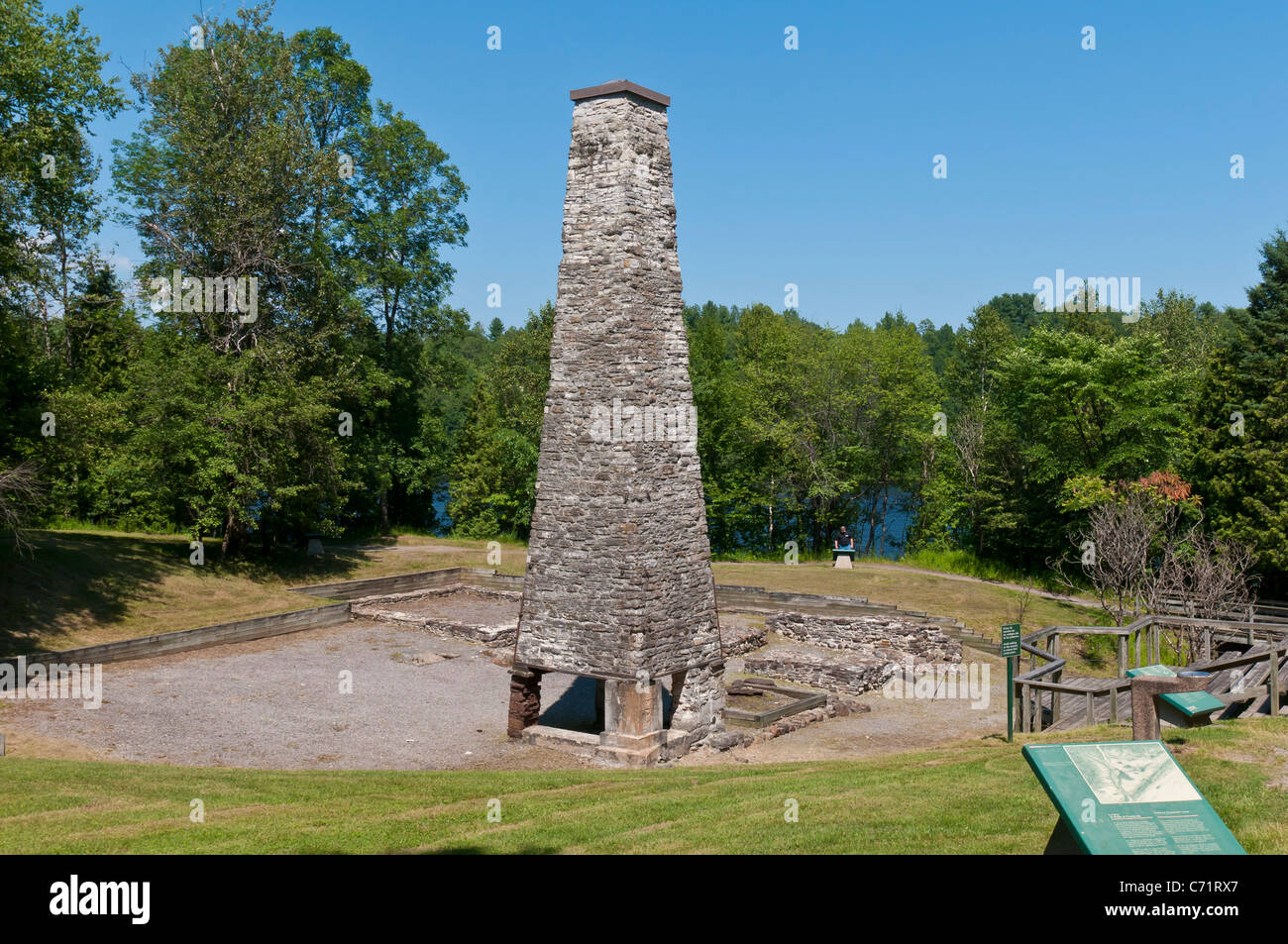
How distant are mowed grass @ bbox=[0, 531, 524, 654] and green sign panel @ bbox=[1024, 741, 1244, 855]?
23.7 m

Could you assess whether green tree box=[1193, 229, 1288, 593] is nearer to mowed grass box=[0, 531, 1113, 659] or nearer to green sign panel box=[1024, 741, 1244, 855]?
mowed grass box=[0, 531, 1113, 659]

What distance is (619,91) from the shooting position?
16.4 m

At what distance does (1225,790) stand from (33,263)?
93.8ft

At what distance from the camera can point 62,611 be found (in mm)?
24516

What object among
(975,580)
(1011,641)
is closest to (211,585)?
(1011,641)

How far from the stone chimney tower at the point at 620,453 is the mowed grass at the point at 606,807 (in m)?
2.76

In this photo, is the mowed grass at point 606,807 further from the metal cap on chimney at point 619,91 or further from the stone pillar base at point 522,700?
the metal cap on chimney at point 619,91

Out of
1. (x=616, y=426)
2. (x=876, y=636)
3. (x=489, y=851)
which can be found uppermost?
(x=616, y=426)

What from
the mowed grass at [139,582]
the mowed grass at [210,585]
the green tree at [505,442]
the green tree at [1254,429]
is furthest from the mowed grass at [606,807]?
the green tree at [505,442]

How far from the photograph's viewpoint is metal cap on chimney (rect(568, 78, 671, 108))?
1638 centimetres

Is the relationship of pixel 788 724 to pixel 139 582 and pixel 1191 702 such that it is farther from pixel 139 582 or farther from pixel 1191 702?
pixel 139 582

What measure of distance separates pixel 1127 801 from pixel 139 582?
28.9 m

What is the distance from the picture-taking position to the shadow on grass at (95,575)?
926 inches
